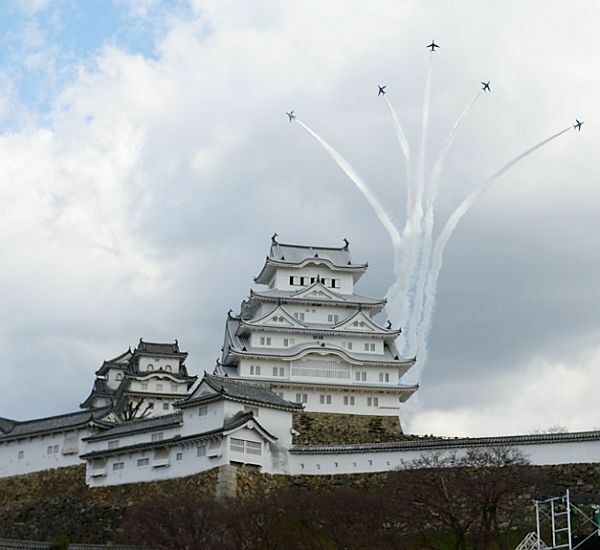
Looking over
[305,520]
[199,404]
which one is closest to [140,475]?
[199,404]

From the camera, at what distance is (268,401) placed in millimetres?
43656

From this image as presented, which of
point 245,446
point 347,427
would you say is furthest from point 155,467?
point 347,427

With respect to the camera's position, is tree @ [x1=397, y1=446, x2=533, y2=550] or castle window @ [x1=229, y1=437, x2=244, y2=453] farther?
castle window @ [x1=229, y1=437, x2=244, y2=453]

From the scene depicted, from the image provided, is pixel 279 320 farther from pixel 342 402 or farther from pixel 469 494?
pixel 469 494

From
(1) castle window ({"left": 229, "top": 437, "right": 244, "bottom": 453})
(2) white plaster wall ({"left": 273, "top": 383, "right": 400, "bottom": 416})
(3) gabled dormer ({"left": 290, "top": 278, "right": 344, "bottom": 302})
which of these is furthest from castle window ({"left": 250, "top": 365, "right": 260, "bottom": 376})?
(1) castle window ({"left": 229, "top": 437, "right": 244, "bottom": 453})

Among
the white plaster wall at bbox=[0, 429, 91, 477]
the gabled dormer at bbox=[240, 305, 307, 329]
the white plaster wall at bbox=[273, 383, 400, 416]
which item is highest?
the gabled dormer at bbox=[240, 305, 307, 329]

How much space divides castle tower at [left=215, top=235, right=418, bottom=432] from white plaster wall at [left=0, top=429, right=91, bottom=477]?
35.6 feet

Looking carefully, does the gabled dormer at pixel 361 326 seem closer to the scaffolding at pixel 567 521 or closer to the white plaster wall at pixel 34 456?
the white plaster wall at pixel 34 456

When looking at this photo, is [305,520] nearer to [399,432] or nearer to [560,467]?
[560,467]

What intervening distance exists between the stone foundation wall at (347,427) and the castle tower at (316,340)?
19.1 inches

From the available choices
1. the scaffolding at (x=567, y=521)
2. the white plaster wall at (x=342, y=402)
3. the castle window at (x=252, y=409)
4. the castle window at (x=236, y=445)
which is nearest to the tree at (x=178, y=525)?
the castle window at (x=236, y=445)

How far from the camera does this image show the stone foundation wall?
52.8 m

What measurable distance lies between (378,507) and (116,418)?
1841 centimetres

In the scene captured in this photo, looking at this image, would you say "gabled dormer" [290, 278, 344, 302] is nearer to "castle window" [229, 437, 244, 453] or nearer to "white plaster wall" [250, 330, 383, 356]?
"white plaster wall" [250, 330, 383, 356]
